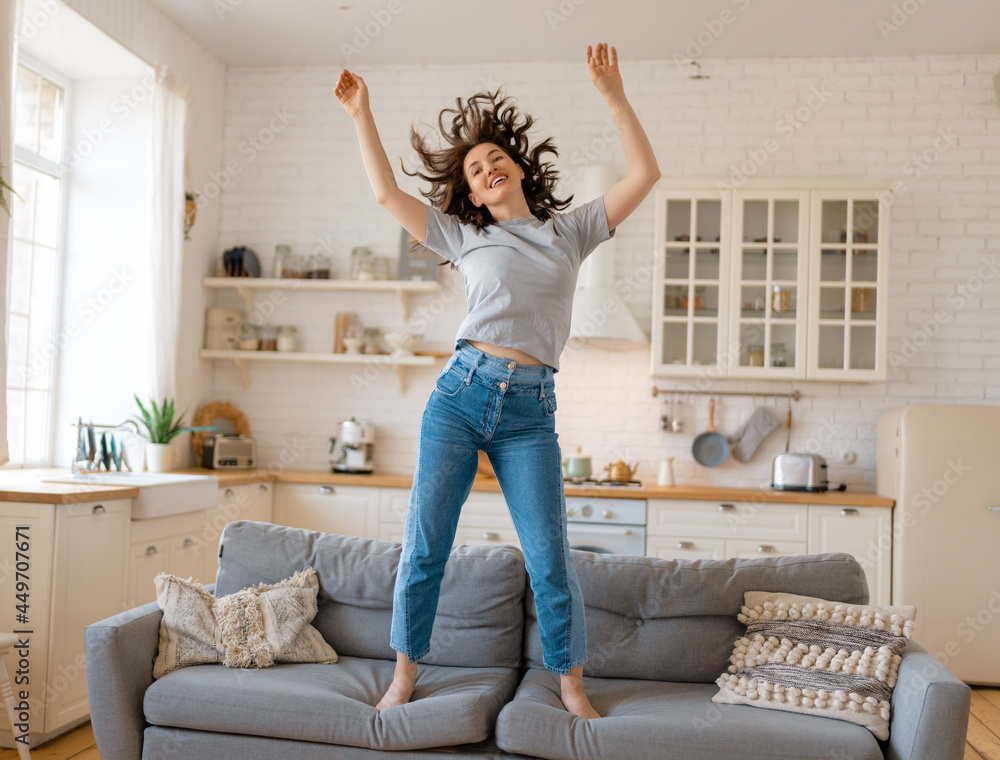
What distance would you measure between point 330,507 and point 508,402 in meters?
2.65

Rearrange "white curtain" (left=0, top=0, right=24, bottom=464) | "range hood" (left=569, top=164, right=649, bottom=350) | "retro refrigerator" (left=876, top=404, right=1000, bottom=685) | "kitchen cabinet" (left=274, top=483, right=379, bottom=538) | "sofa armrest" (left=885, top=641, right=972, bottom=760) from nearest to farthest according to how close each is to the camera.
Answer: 1. "sofa armrest" (left=885, top=641, right=972, bottom=760)
2. "white curtain" (left=0, top=0, right=24, bottom=464)
3. "retro refrigerator" (left=876, top=404, right=1000, bottom=685)
4. "kitchen cabinet" (left=274, top=483, right=379, bottom=538)
5. "range hood" (left=569, top=164, right=649, bottom=350)

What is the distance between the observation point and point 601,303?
15.0ft

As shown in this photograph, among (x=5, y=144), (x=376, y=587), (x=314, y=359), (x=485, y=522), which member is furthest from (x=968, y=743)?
(x=5, y=144)

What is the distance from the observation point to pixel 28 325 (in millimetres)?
4215

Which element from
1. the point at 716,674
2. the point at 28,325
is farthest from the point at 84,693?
the point at 716,674

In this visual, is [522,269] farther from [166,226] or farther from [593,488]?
[166,226]

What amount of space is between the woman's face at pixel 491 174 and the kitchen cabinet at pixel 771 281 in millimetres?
2524

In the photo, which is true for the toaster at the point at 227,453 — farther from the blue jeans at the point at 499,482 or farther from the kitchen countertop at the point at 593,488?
the blue jeans at the point at 499,482

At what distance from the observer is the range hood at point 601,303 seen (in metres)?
4.54

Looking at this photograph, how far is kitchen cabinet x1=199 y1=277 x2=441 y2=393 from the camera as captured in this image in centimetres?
479

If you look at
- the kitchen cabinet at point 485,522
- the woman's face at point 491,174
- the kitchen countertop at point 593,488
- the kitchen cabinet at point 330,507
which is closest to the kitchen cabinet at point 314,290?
the kitchen countertop at point 593,488

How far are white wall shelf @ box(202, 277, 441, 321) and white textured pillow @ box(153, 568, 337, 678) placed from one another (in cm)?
265

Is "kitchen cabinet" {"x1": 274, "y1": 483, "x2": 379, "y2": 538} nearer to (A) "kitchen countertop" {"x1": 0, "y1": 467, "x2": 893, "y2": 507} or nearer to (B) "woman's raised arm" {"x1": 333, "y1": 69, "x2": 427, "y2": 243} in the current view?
(A) "kitchen countertop" {"x1": 0, "y1": 467, "x2": 893, "y2": 507}

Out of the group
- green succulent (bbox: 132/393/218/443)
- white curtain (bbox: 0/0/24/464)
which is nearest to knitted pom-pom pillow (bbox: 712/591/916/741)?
white curtain (bbox: 0/0/24/464)
